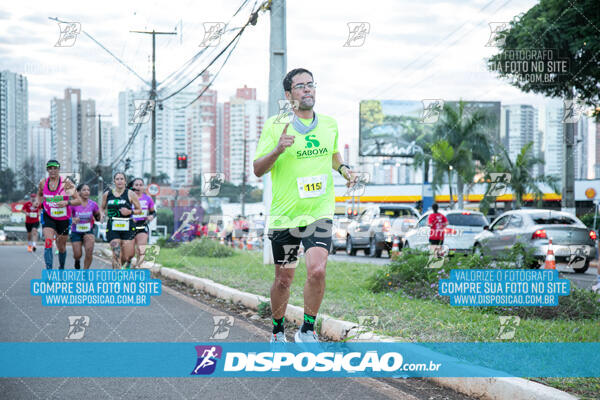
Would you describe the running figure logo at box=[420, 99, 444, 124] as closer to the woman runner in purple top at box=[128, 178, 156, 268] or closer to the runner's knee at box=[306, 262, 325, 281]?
the woman runner in purple top at box=[128, 178, 156, 268]

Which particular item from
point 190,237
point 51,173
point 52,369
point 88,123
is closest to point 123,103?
point 88,123

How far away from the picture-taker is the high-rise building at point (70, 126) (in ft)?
76.2

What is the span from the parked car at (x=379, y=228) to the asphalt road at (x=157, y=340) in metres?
12.2

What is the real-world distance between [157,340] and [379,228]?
702 inches

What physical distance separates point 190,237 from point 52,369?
20872mm

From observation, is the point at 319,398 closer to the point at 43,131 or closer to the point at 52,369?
the point at 52,369

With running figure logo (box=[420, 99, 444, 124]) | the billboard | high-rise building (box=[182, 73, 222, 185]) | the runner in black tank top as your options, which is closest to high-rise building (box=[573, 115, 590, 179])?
the billboard

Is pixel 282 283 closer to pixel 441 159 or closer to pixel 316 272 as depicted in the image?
pixel 316 272

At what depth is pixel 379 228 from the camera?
2372 cm

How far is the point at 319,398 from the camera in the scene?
14.5ft

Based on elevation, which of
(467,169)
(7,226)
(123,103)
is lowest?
(7,226)

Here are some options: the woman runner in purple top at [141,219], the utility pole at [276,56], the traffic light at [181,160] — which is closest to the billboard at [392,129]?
the traffic light at [181,160]

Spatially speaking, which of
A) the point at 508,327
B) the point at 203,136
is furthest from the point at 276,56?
the point at 203,136

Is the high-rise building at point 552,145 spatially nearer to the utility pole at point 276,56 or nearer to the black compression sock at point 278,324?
the utility pole at point 276,56
